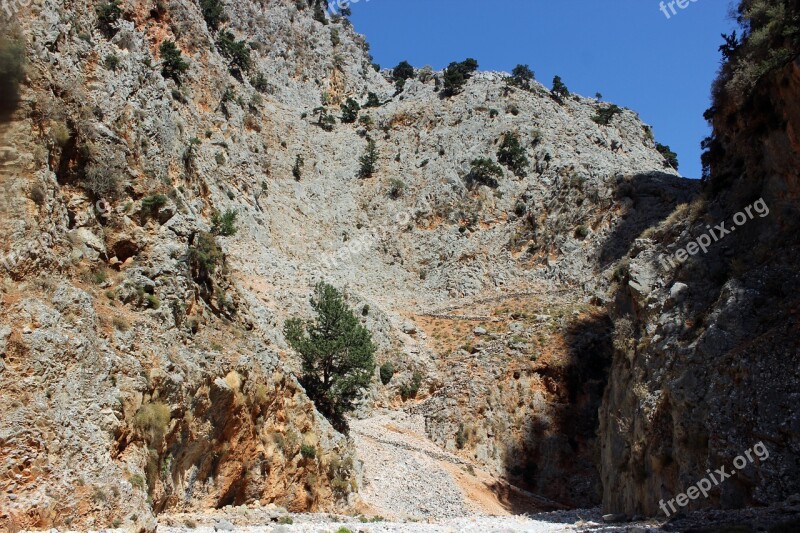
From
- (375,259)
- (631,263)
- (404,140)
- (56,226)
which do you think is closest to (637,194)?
(375,259)

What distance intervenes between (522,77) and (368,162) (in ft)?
79.7

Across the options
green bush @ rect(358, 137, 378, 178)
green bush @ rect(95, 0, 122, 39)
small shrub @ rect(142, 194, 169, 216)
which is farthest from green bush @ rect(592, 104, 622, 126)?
small shrub @ rect(142, 194, 169, 216)

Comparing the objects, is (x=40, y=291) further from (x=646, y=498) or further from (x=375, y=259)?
(x=375, y=259)

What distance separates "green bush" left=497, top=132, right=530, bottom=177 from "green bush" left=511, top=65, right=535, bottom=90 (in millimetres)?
12326

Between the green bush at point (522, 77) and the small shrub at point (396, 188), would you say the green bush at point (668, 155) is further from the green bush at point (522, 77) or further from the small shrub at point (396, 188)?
the small shrub at point (396, 188)

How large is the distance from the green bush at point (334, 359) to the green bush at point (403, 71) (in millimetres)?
67375

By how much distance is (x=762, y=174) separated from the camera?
67.3ft

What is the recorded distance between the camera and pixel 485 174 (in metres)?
64.9

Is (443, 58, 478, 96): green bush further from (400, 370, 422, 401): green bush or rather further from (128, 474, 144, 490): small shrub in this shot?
(128, 474, 144, 490): small shrub

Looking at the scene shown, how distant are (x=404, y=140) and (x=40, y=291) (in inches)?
2481

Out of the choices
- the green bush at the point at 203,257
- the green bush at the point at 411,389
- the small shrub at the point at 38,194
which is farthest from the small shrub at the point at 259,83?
the small shrub at the point at 38,194

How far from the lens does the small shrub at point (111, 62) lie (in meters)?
22.9

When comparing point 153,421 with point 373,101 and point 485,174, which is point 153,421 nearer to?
point 485,174

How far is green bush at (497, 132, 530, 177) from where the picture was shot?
6600 centimetres
